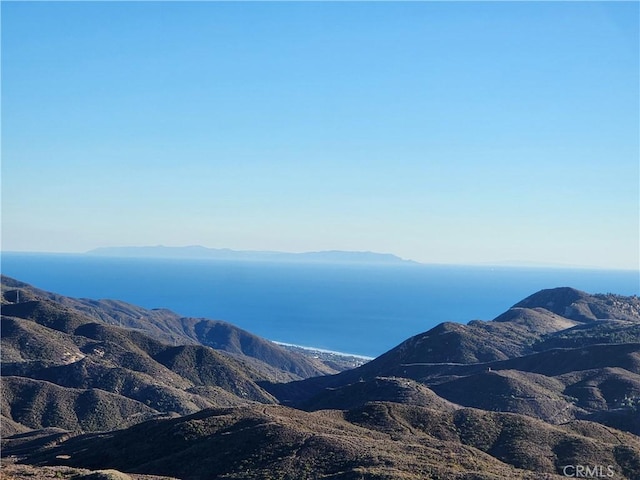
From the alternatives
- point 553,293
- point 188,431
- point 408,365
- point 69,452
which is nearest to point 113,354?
point 408,365

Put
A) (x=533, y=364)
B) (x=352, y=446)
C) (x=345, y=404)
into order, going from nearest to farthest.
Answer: (x=352, y=446)
(x=345, y=404)
(x=533, y=364)

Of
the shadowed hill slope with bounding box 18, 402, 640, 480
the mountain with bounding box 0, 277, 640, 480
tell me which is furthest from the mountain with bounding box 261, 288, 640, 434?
the shadowed hill slope with bounding box 18, 402, 640, 480

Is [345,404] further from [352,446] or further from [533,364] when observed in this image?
[352,446]

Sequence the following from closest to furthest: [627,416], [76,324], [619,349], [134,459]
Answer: [134,459], [627,416], [619,349], [76,324]

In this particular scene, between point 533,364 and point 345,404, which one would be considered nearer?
point 345,404

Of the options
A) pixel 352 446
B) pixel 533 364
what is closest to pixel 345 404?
pixel 533 364

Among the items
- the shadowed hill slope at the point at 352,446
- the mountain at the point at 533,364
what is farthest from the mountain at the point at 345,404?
the mountain at the point at 533,364

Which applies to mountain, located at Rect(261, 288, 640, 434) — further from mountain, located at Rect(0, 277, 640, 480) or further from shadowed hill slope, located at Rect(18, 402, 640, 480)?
shadowed hill slope, located at Rect(18, 402, 640, 480)

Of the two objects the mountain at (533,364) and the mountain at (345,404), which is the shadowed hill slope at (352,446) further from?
the mountain at (533,364)

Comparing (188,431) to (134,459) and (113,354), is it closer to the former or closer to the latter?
(134,459)
